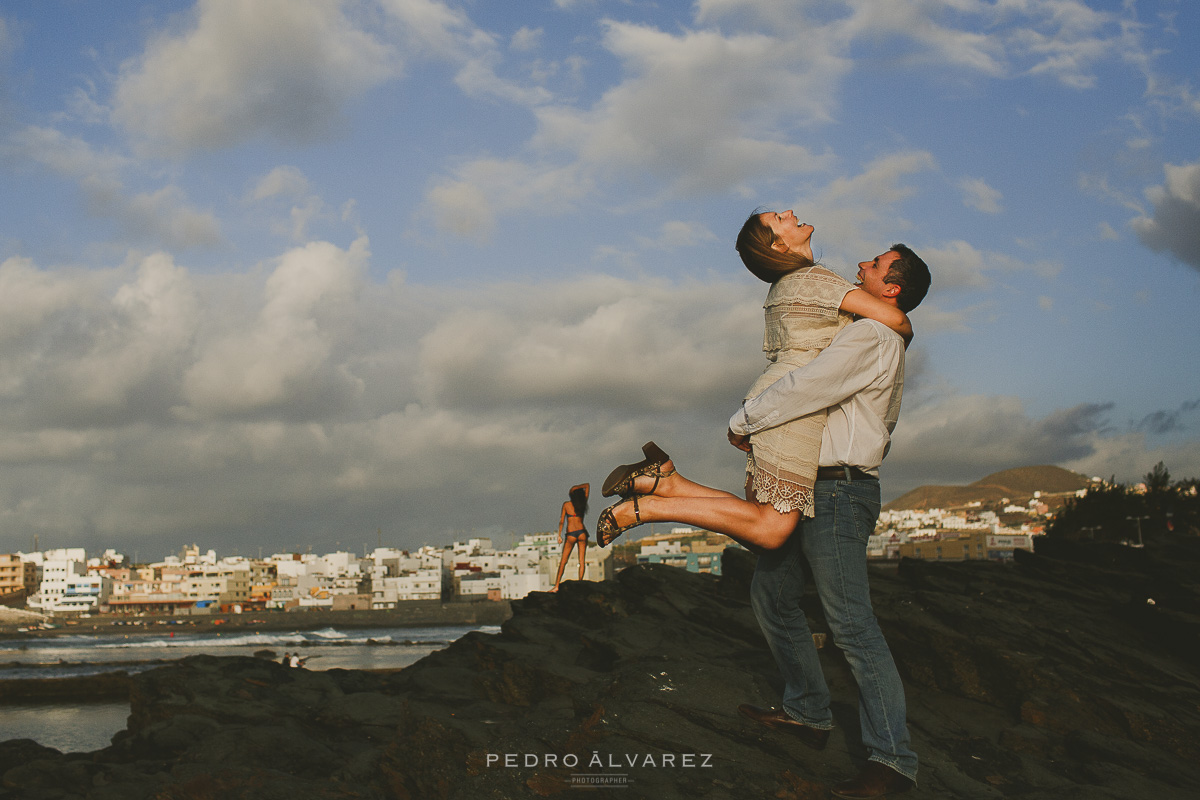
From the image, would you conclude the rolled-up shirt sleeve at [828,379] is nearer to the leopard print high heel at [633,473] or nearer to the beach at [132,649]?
the leopard print high heel at [633,473]

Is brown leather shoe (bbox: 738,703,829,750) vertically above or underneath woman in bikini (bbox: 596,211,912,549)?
underneath

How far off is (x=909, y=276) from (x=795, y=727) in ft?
7.01

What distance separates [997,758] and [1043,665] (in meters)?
1.86

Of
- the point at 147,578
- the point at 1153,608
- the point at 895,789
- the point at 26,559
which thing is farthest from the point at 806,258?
the point at 26,559

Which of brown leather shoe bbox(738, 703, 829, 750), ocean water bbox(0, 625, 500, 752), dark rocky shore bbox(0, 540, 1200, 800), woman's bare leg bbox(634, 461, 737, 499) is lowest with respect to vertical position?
ocean water bbox(0, 625, 500, 752)

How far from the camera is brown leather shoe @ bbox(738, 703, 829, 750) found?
3850mm

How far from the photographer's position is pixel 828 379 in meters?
3.43

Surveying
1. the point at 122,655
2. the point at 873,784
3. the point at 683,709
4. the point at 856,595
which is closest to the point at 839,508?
the point at 856,595

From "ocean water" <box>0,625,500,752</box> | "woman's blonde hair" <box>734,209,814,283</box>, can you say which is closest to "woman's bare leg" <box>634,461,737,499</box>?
"woman's blonde hair" <box>734,209,814,283</box>

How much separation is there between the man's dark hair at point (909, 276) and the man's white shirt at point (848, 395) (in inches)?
11.1

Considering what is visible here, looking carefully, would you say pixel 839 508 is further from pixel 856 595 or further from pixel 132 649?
pixel 132 649

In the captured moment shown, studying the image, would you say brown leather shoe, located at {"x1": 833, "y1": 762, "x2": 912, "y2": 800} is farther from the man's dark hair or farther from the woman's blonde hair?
the woman's blonde hair

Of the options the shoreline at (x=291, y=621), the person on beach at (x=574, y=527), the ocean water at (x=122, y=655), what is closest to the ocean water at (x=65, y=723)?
the ocean water at (x=122, y=655)

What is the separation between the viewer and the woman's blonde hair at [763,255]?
12.7ft
